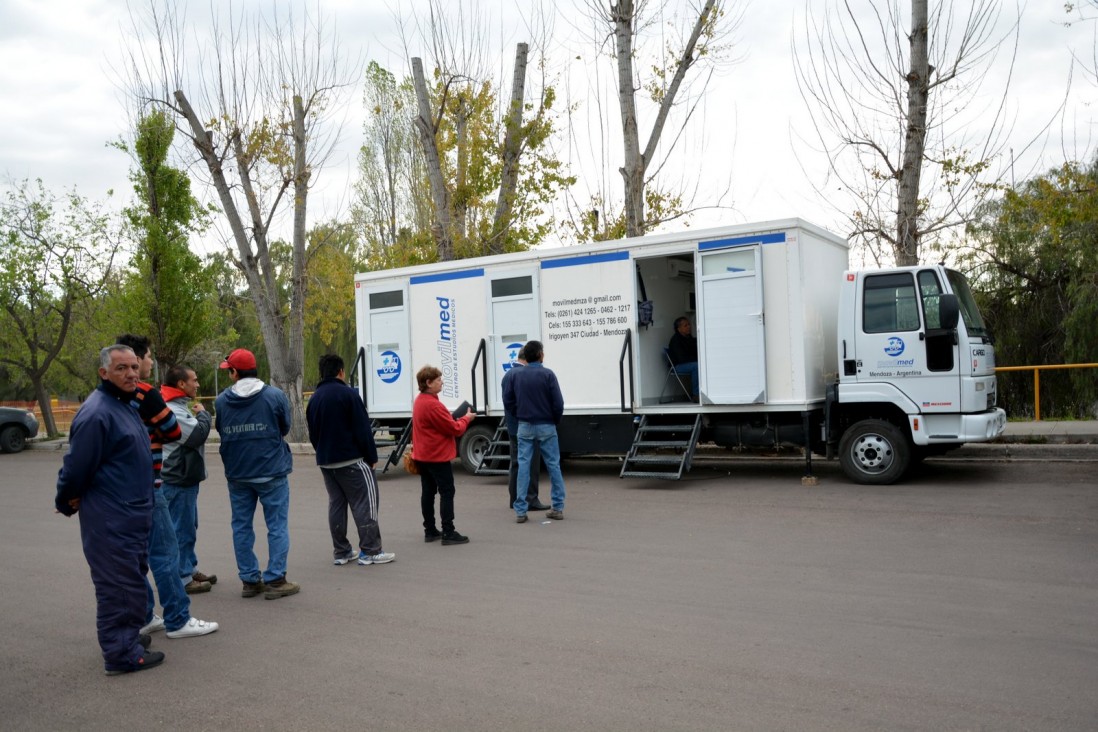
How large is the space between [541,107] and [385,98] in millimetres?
19488

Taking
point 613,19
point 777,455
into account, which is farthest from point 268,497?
point 613,19

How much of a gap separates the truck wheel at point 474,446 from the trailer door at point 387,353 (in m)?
1.27

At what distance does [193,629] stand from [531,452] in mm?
4620

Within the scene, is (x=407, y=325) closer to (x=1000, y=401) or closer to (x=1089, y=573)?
(x=1089, y=573)

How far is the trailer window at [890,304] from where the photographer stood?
1119cm

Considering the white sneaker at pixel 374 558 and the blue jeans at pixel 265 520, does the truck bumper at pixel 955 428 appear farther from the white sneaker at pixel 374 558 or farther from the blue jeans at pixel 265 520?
the blue jeans at pixel 265 520

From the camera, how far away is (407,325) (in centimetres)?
1488

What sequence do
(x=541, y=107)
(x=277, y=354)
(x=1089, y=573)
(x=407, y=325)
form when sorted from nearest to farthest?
(x=1089, y=573), (x=407, y=325), (x=541, y=107), (x=277, y=354)

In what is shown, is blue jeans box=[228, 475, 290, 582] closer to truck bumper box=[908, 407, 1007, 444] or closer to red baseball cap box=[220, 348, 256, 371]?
red baseball cap box=[220, 348, 256, 371]

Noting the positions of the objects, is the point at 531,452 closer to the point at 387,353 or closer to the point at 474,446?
the point at 474,446

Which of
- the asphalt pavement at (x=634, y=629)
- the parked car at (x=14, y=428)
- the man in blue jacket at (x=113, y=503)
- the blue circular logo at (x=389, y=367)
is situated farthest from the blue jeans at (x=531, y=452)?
the parked car at (x=14, y=428)

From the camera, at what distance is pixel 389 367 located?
49.8ft

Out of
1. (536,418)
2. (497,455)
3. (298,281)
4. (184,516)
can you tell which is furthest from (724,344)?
(298,281)

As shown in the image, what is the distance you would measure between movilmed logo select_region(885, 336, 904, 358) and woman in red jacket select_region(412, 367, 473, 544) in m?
5.50
